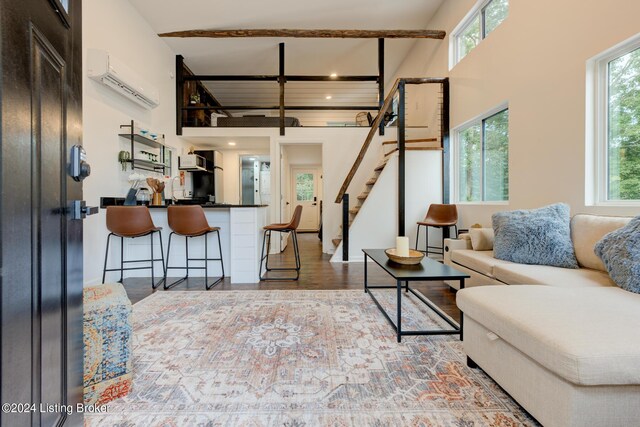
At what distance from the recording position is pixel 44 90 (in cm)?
80

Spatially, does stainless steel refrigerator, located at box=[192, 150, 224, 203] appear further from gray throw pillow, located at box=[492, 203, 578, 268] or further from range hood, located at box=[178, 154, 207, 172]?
gray throw pillow, located at box=[492, 203, 578, 268]

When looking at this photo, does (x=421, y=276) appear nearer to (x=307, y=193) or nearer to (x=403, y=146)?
(x=403, y=146)

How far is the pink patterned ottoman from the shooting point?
1.30 meters

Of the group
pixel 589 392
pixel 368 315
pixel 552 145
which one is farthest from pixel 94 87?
pixel 552 145

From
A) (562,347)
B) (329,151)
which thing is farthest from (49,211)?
(329,151)

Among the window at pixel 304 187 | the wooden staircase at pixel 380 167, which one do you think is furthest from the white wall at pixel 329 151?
the window at pixel 304 187

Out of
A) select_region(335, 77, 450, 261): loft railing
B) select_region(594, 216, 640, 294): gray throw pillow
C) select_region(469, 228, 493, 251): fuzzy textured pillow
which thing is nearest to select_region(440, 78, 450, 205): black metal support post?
select_region(335, 77, 450, 261): loft railing

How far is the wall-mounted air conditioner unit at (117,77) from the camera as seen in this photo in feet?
10.0

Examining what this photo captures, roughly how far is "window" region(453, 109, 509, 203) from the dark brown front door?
3.93 metres

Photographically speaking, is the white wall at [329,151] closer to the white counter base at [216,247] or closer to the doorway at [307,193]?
the white counter base at [216,247]

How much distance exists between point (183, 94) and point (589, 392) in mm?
6381

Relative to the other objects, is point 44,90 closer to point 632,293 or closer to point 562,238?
point 632,293

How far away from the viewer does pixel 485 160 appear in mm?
3820

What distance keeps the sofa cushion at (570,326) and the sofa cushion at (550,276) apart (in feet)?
0.84
